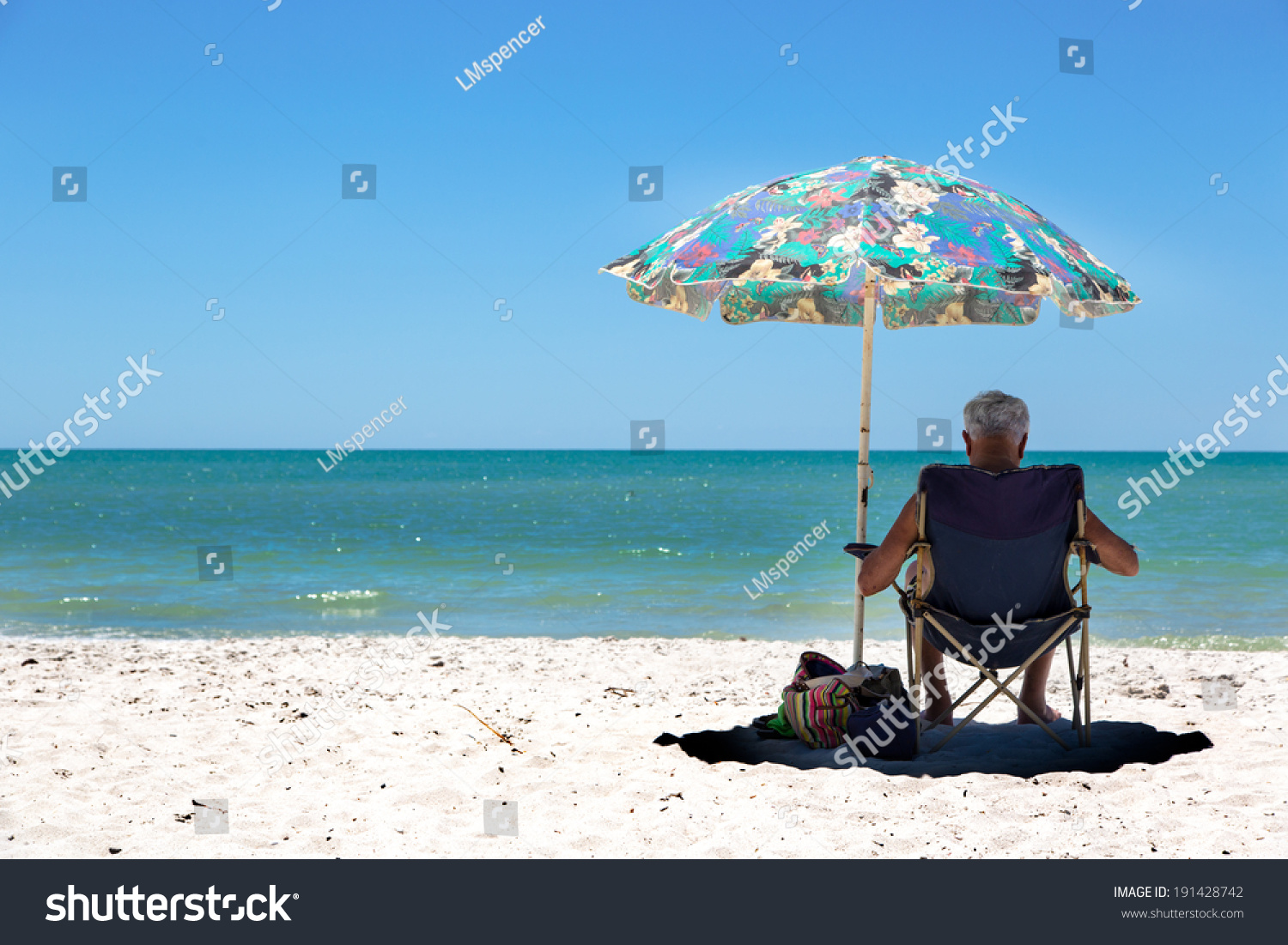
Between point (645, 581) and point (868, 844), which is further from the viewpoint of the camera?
point (645, 581)

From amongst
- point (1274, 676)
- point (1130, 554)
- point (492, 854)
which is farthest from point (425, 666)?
point (1274, 676)

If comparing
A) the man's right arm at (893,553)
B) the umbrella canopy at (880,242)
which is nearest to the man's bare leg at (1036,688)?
the man's right arm at (893,553)

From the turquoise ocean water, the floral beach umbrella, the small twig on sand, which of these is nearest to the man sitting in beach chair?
the floral beach umbrella

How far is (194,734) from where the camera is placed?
3951 mm

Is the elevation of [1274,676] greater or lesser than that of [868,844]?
greater

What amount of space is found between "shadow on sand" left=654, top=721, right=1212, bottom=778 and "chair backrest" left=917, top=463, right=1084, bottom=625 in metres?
0.54

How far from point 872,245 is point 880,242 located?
0.13 ft

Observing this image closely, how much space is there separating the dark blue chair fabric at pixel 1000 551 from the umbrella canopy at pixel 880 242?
2.22ft

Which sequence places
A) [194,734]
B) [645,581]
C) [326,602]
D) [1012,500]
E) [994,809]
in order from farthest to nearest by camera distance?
[645,581]
[326,602]
[194,734]
[1012,500]
[994,809]

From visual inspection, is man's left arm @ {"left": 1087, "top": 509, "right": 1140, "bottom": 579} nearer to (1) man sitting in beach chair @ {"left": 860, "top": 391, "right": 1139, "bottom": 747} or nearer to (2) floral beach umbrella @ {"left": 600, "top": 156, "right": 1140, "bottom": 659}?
(1) man sitting in beach chair @ {"left": 860, "top": 391, "right": 1139, "bottom": 747}

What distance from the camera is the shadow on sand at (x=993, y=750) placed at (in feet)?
10.8

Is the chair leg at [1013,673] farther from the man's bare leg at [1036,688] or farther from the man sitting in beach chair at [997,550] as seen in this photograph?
the man's bare leg at [1036,688]

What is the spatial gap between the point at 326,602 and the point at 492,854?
26.3ft

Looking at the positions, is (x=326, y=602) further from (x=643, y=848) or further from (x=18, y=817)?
(x=643, y=848)
